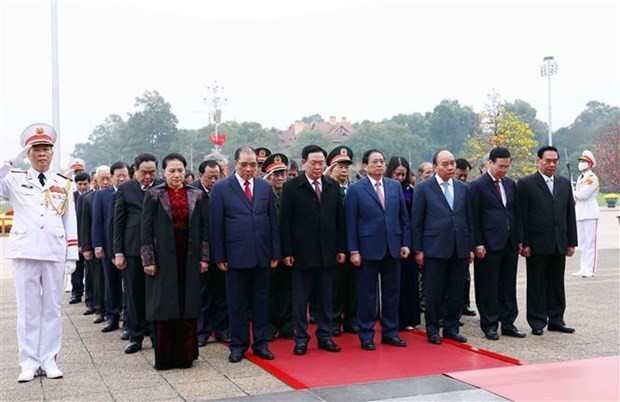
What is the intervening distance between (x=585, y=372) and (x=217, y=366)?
117 inches

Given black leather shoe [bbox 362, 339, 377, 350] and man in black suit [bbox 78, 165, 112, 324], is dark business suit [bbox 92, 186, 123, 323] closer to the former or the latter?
man in black suit [bbox 78, 165, 112, 324]

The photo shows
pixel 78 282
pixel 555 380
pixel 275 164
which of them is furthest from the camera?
pixel 78 282

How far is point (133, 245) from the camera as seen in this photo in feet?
21.0

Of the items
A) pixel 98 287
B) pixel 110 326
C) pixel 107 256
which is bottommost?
pixel 110 326

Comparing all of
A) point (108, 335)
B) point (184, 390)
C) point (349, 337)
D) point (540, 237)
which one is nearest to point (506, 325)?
point (540, 237)

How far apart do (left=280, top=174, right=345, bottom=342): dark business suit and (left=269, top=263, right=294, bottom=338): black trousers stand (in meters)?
0.78

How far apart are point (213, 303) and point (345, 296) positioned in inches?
55.4

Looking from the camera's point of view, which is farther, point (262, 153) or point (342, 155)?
point (262, 153)

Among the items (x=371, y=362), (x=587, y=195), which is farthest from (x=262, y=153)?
(x=587, y=195)

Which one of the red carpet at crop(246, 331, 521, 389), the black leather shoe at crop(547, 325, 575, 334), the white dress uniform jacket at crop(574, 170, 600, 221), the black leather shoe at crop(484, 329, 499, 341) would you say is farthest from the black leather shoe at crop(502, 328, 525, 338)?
the white dress uniform jacket at crop(574, 170, 600, 221)

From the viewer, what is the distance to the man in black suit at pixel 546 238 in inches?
272

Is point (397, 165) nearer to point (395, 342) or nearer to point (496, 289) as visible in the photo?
point (496, 289)

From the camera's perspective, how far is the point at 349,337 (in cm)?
684

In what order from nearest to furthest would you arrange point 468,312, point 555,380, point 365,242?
point 555,380 → point 365,242 → point 468,312
